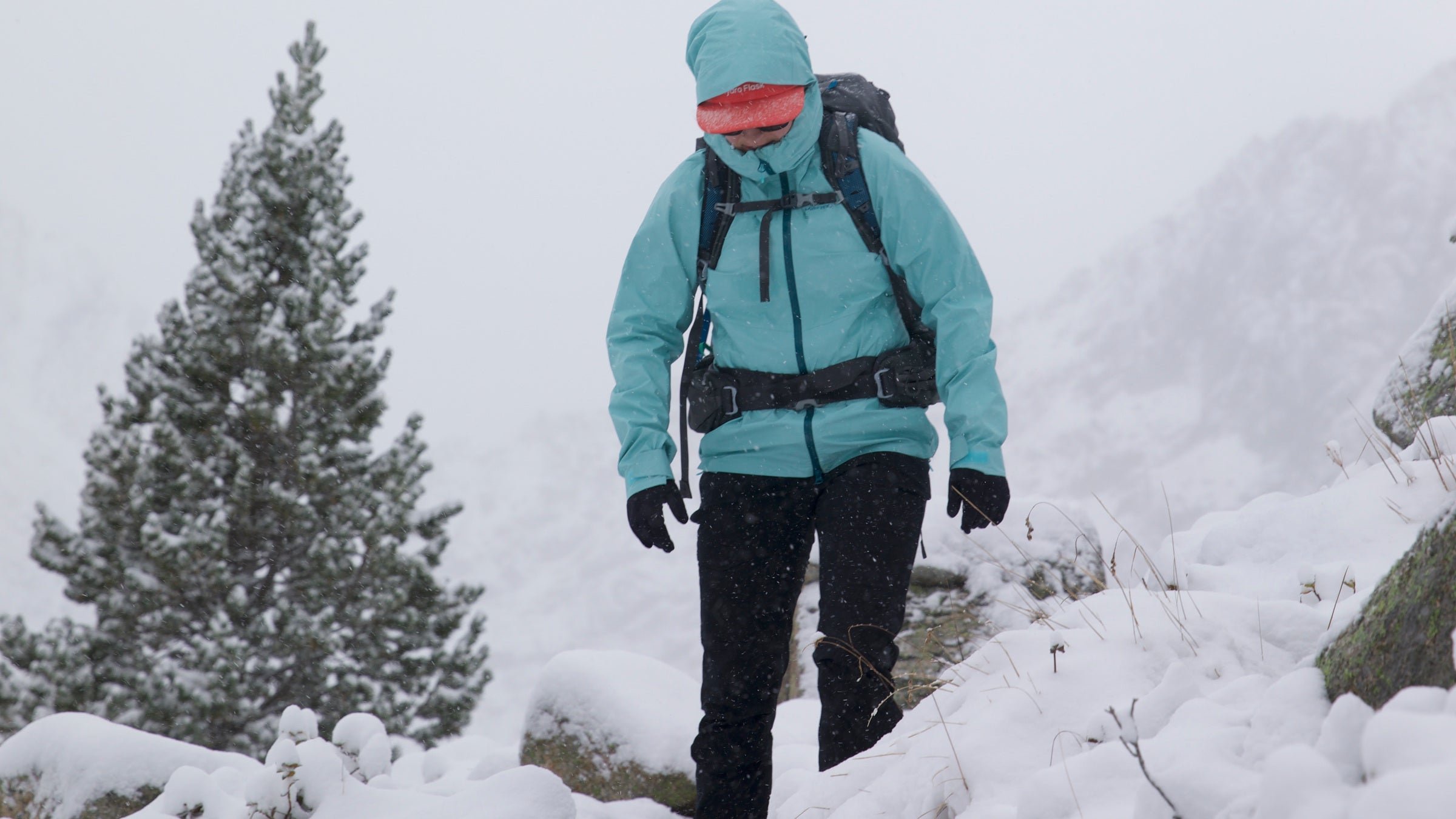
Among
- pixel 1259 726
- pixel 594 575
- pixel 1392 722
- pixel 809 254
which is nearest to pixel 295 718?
pixel 809 254

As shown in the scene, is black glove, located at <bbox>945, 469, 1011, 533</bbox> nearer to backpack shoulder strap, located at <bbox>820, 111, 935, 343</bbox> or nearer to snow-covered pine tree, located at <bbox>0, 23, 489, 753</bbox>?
backpack shoulder strap, located at <bbox>820, 111, 935, 343</bbox>

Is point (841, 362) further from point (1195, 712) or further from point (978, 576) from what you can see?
point (978, 576)

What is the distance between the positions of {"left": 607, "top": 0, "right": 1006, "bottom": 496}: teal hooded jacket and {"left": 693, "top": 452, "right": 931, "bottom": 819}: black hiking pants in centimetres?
12

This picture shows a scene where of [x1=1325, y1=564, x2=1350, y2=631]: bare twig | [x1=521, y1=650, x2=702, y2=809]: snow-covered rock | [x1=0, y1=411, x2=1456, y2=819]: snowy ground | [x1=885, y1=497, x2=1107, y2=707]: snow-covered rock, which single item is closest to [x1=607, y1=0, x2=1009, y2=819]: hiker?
[x1=0, y1=411, x2=1456, y2=819]: snowy ground

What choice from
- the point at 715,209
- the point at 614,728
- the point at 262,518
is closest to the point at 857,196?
the point at 715,209

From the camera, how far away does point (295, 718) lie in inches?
147

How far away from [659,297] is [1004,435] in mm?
1327

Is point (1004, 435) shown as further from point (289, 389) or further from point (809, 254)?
point (289, 389)

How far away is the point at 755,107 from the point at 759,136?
0.31 feet

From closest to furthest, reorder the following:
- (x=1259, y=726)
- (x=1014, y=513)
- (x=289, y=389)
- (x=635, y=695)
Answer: (x=1259, y=726)
(x=635, y=695)
(x=1014, y=513)
(x=289, y=389)

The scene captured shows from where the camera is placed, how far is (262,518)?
46.5 feet

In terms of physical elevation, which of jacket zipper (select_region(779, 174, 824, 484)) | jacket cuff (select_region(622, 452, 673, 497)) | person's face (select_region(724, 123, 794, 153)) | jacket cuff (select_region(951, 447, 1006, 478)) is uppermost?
person's face (select_region(724, 123, 794, 153))

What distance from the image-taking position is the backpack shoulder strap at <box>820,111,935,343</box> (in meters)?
3.30

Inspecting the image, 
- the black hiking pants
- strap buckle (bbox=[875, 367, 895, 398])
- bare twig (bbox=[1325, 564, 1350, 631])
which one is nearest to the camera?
bare twig (bbox=[1325, 564, 1350, 631])
